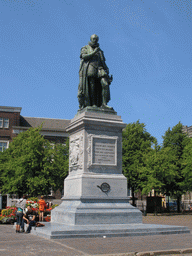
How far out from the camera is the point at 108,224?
13.8 metres

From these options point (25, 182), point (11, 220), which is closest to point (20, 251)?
point (11, 220)

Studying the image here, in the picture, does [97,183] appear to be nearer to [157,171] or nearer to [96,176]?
[96,176]

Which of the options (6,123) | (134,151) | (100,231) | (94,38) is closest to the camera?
(100,231)

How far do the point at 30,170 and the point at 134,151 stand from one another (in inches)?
543

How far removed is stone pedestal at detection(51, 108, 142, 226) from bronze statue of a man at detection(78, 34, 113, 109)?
106 cm

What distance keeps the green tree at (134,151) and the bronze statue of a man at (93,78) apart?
86.1 feet

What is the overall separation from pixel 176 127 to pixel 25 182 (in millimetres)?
22487

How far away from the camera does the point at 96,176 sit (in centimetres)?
1470

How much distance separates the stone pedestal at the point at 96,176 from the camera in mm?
14070

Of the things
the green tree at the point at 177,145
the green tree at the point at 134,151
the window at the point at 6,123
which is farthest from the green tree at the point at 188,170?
the window at the point at 6,123

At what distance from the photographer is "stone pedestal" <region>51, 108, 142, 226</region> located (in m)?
14.1

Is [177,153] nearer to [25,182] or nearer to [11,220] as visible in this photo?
[25,182]

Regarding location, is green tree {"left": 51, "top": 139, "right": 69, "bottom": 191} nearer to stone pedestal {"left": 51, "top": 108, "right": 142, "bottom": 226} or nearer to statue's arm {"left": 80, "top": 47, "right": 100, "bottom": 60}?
statue's arm {"left": 80, "top": 47, "right": 100, "bottom": 60}

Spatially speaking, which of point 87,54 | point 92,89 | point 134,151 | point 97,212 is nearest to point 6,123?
point 134,151
